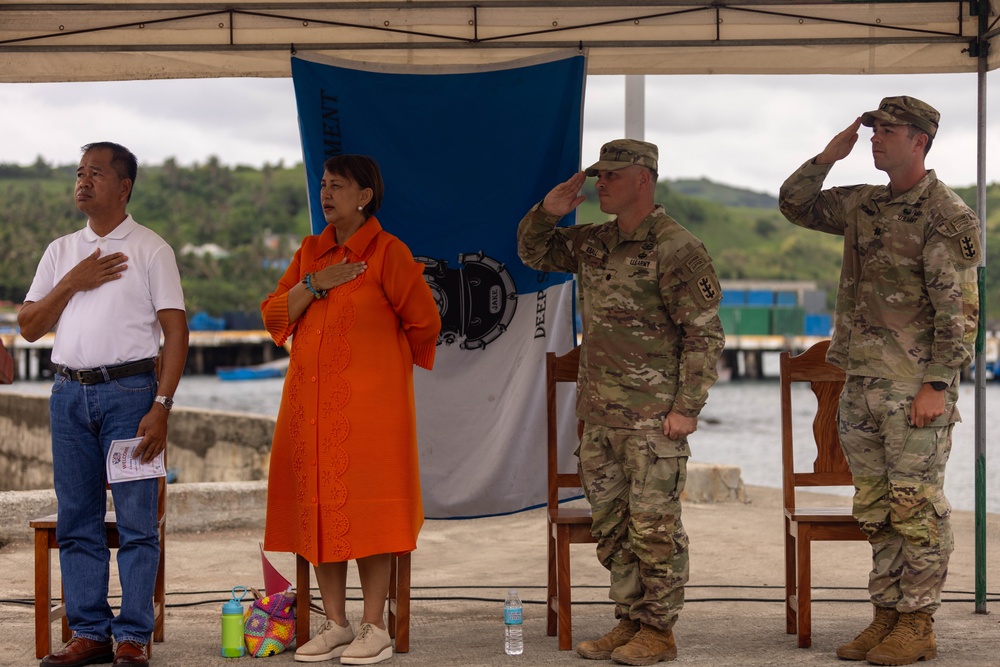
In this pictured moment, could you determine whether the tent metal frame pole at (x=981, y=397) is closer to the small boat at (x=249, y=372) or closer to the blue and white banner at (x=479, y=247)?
the blue and white banner at (x=479, y=247)

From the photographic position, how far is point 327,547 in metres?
3.88

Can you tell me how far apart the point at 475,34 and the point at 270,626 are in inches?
93.2

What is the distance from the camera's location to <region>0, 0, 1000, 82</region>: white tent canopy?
181 inches

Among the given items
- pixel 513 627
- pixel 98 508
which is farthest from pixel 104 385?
pixel 513 627

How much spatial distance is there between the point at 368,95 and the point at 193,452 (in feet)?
26.3

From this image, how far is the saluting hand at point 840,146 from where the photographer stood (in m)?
4.07

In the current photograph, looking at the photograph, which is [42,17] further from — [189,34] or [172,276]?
[172,276]

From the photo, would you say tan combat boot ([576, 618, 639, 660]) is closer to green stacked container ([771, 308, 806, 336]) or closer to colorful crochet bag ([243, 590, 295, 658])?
colorful crochet bag ([243, 590, 295, 658])

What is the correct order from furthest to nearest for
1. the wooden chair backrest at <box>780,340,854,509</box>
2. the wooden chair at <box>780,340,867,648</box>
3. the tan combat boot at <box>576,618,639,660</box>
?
the wooden chair backrest at <box>780,340,854,509</box> → the wooden chair at <box>780,340,867,648</box> → the tan combat boot at <box>576,618,639,660</box>

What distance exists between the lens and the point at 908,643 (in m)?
3.82

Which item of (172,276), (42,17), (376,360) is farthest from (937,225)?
(42,17)

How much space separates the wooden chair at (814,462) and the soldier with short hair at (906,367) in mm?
217

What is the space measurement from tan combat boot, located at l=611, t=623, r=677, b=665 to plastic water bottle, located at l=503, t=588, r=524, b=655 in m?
0.34

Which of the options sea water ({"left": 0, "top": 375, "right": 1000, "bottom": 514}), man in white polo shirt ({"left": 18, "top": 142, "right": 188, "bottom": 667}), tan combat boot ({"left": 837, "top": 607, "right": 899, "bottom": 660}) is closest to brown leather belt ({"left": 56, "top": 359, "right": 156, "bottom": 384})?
man in white polo shirt ({"left": 18, "top": 142, "right": 188, "bottom": 667})
